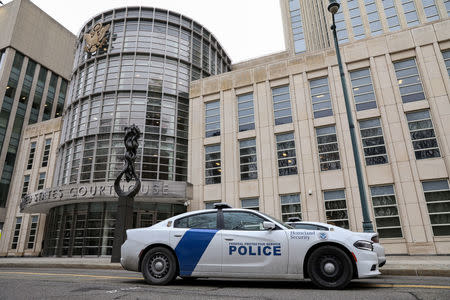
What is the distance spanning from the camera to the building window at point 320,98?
65.3 feet

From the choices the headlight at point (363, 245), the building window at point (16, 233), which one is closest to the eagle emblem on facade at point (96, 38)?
the building window at point (16, 233)

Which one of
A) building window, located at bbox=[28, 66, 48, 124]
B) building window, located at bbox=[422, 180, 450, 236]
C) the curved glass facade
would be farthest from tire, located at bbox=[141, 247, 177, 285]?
building window, located at bbox=[28, 66, 48, 124]

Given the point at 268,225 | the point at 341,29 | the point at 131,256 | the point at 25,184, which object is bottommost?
the point at 131,256

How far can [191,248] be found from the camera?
212 inches

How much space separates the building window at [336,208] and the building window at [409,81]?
7.35m

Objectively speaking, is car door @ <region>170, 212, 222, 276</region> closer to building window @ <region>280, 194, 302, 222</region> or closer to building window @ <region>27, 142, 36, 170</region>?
building window @ <region>280, 194, 302, 222</region>

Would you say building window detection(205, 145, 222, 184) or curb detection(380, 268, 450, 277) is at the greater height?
building window detection(205, 145, 222, 184)

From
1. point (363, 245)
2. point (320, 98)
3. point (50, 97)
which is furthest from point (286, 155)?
point (50, 97)

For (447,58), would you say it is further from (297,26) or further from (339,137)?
(297,26)

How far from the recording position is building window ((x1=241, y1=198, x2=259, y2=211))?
2004 cm

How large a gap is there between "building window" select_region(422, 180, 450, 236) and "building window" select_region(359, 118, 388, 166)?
273cm

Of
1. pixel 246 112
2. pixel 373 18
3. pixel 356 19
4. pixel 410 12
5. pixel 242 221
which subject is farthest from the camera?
pixel 356 19

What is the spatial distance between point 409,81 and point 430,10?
1910 cm

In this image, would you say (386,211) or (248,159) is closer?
(386,211)
